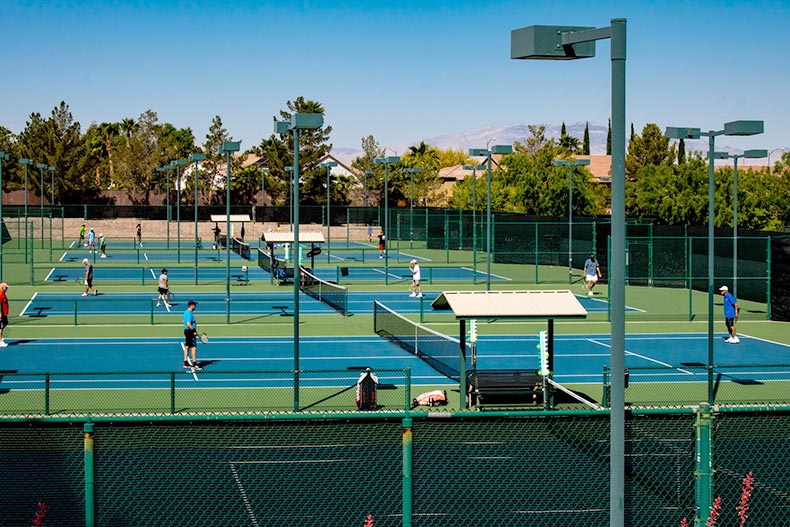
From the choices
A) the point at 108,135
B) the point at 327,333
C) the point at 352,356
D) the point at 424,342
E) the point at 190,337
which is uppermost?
the point at 108,135

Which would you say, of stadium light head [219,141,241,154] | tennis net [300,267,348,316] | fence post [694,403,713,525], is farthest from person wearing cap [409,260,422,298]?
fence post [694,403,713,525]

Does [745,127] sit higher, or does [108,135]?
[108,135]

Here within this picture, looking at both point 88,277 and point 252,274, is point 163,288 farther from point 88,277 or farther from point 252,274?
point 252,274

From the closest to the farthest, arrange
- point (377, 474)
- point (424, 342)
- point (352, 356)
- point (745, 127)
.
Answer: point (377, 474), point (745, 127), point (352, 356), point (424, 342)

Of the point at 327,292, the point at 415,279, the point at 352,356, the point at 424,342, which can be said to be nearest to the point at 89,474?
the point at 352,356

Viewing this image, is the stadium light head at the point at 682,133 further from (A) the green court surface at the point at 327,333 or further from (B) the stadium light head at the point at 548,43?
(B) the stadium light head at the point at 548,43

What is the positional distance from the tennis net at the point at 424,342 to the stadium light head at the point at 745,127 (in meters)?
7.71

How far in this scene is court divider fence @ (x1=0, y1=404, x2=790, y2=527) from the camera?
33.0 feet

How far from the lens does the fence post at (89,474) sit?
8.89 metres

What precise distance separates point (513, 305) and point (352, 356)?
Result: 30.2 feet

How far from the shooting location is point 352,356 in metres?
29.7

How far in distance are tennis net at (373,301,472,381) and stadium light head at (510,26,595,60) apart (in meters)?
14.9

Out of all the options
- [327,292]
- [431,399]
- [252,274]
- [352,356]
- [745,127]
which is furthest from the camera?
[252,274]

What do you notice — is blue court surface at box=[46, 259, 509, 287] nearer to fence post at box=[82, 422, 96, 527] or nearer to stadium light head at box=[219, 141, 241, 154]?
stadium light head at box=[219, 141, 241, 154]
